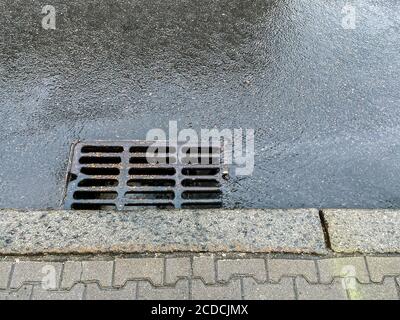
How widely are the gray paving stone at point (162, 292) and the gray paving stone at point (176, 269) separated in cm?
4

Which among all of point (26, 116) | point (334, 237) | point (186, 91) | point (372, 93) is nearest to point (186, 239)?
point (334, 237)

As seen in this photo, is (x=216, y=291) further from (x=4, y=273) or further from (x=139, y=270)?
(x=4, y=273)

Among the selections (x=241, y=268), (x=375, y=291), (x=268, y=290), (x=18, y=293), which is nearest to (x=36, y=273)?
(x=18, y=293)

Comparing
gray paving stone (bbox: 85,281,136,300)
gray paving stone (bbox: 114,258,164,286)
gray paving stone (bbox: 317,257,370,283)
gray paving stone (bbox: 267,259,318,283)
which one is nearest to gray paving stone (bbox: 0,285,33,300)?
gray paving stone (bbox: 85,281,136,300)

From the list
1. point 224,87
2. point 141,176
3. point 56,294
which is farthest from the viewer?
point 224,87

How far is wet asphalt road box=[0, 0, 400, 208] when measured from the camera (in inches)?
113

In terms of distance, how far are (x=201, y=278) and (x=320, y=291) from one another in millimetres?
599

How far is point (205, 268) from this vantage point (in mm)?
2381

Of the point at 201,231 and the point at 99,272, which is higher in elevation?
the point at 201,231

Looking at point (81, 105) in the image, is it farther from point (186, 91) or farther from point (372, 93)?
point (372, 93)

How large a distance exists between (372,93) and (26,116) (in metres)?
2.43

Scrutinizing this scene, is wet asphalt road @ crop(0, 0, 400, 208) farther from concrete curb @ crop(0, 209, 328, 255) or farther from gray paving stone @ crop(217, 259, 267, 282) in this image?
gray paving stone @ crop(217, 259, 267, 282)

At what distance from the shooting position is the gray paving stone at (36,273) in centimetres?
232

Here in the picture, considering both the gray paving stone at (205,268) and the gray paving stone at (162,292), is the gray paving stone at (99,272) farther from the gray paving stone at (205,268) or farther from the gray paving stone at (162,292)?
the gray paving stone at (205,268)
